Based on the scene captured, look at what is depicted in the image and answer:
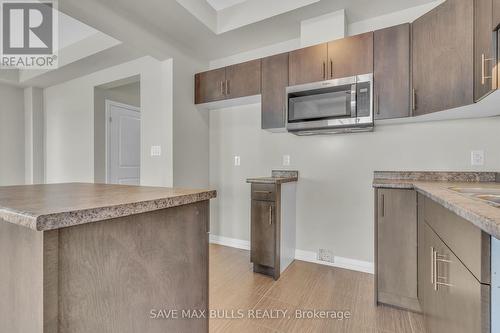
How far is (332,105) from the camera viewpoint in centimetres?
217

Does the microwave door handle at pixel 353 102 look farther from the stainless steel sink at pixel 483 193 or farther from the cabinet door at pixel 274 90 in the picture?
the stainless steel sink at pixel 483 193

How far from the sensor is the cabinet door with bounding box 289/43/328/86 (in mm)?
2266

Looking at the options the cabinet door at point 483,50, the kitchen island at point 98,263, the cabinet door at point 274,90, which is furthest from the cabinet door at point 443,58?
the kitchen island at point 98,263

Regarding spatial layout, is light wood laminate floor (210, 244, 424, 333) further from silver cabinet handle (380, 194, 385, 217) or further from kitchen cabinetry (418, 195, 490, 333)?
silver cabinet handle (380, 194, 385, 217)

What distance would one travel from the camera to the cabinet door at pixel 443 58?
5.24 feet

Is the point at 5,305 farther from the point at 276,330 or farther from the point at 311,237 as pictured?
the point at 311,237

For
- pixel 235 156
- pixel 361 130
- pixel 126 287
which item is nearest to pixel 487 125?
pixel 361 130

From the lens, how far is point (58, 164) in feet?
13.7

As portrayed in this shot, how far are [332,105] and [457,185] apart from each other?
42.8 inches

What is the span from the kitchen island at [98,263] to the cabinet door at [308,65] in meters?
1.73

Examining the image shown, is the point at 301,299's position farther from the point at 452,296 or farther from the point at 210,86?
the point at 210,86

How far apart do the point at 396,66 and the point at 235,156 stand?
6.51 feet

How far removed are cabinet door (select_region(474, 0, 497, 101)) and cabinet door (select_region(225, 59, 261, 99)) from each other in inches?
68.3

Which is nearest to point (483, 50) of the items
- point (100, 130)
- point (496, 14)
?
point (496, 14)
